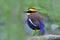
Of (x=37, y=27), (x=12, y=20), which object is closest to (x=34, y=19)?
(x=37, y=27)

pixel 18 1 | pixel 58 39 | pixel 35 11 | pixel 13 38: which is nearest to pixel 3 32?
pixel 13 38

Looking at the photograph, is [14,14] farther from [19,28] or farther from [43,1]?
[43,1]

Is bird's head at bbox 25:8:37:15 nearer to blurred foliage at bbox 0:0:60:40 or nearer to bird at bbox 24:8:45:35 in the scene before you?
bird at bbox 24:8:45:35

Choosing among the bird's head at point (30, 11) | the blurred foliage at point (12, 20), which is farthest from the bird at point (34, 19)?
the blurred foliage at point (12, 20)

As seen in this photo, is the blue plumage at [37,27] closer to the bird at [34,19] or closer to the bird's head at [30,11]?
the bird at [34,19]

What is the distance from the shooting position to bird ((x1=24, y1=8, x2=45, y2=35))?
280 centimetres

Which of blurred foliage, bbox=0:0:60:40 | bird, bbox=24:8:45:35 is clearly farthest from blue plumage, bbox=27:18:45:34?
blurred foliage, bbox=0:0:60:40

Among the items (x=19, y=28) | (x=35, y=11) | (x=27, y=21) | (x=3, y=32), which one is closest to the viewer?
(x=19, y=28)

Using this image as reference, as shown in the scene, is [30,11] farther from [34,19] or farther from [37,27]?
[37,27]

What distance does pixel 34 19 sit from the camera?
288 cm

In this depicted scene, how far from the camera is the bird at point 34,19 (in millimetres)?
2799

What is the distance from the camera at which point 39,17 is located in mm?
2881

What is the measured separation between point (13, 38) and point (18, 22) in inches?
5.6

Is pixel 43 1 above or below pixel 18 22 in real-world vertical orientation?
above
